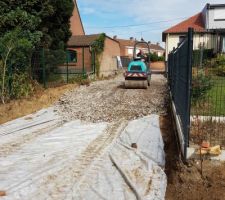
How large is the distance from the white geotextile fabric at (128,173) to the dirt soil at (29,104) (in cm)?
446

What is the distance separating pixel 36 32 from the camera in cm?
1518

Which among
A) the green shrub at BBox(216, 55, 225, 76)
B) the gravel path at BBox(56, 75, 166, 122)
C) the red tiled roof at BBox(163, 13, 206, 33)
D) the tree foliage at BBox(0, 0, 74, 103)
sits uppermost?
the red tiled roof at BBox(163, 13, 206, 33)

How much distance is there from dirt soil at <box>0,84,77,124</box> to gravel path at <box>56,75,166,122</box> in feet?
1.44

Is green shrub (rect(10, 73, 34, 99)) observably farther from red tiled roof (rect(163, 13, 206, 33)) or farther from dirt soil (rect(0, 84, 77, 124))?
red tiled roof (rect(163, 13, 206, 33))

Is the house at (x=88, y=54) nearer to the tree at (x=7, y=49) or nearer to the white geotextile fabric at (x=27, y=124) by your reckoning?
the tree at (x=7, y=49)

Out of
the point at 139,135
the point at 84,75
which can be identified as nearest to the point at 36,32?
the point at 84,75

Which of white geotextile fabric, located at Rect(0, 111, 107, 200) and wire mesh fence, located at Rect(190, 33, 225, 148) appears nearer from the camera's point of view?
white geotextile fabric, located at Rect(0, 111, 107, 200)

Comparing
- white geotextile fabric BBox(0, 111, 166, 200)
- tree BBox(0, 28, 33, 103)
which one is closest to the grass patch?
white geotextile fabric BBox(0, 111, 166, 200)

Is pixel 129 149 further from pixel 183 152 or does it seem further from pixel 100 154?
pixel 183 152

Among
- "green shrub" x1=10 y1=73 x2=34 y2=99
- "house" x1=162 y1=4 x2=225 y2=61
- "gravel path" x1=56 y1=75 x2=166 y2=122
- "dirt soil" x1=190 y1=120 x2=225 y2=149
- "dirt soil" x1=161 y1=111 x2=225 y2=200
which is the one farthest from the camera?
"house" x1=162 y1=4 x2=225 y2=61

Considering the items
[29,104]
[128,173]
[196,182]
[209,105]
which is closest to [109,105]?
[29,104]

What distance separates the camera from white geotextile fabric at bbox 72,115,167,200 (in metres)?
4.87

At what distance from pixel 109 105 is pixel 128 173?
678cm

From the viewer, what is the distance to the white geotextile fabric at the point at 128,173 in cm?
487
